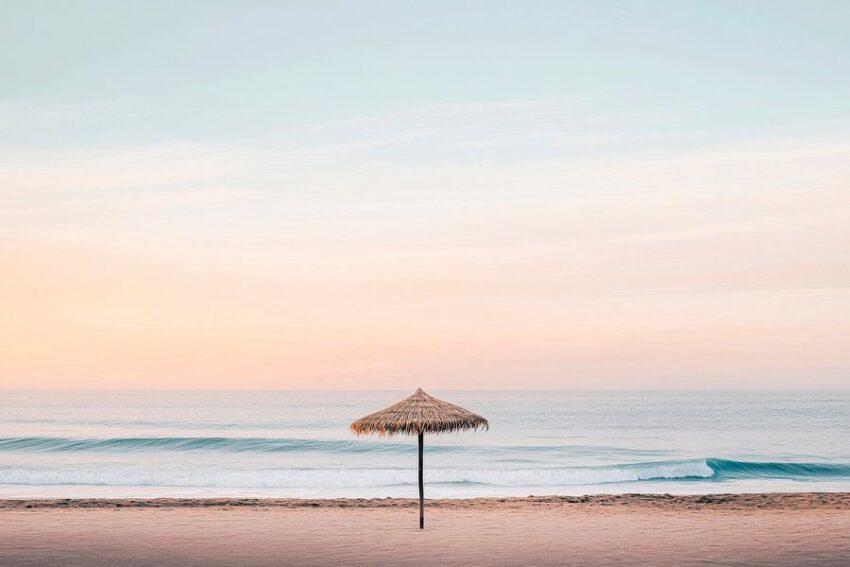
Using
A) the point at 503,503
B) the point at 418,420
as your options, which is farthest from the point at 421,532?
the point at 503,503

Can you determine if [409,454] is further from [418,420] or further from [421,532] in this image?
[418,420]

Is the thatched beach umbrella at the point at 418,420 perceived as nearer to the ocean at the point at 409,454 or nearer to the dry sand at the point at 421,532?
the dry sand at the point at 421,532

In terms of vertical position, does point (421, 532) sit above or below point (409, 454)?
below

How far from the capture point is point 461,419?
12.8 meters

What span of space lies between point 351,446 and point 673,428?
902 inches

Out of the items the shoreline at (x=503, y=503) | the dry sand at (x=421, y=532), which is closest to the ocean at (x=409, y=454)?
the shoreline at (x=503, y=503)

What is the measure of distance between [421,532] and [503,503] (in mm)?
4871

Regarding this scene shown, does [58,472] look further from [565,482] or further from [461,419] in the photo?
[461,419]

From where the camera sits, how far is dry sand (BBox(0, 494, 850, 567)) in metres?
11.4

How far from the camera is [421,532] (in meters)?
13.5

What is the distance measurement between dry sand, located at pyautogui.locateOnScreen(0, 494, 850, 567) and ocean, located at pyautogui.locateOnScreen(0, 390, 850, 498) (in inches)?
189

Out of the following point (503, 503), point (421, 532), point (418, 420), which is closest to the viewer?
point (418, 420)

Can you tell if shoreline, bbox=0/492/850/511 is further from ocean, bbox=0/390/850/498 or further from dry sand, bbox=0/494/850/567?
ocean, bbox=0/390/850/498

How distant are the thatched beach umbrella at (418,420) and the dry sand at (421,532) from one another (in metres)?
1.74
